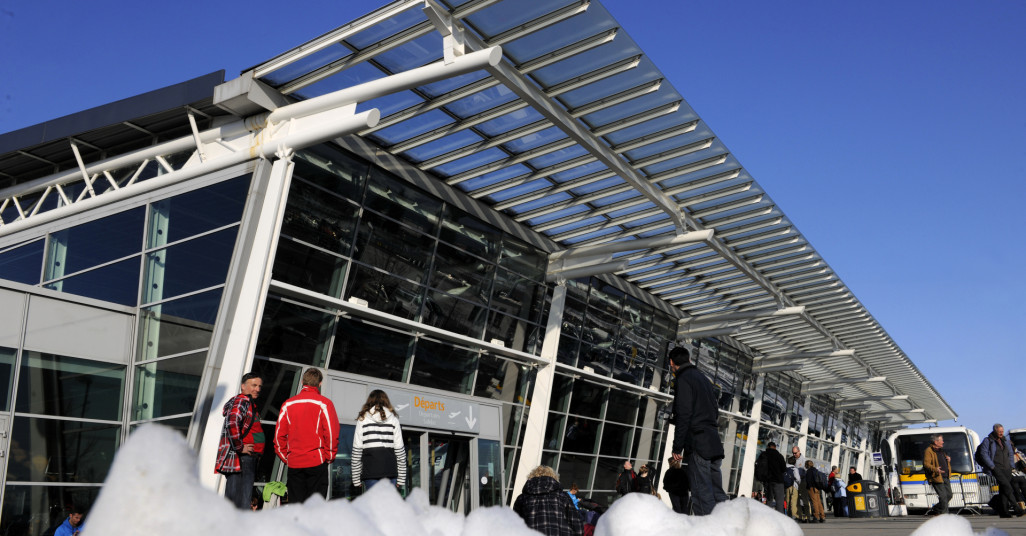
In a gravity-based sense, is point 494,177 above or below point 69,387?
above

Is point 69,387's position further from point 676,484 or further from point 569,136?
point 676,484

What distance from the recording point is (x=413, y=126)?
46.0 feet

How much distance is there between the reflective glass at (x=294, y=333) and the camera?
13297 millimetres

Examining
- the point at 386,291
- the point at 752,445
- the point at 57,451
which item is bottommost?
the point at 752,445

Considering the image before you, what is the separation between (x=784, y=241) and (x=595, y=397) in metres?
6.30

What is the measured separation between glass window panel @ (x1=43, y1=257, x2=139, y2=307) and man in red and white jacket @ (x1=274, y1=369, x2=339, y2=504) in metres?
6.06

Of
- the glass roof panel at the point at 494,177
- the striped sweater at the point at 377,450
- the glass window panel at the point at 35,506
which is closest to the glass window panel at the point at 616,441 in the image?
the glass roof panel at the point at 494,177

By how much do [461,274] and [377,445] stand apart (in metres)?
9.01

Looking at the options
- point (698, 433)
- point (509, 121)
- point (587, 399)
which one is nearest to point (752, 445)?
point (587, 399)

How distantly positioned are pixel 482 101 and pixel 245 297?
443 cm

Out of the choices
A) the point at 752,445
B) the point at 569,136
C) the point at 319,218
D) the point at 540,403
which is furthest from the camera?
the point at 752,445

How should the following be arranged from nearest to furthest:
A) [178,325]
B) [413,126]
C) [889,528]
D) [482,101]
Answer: [178,325] < [889,528] < [482,101] < [413,126]

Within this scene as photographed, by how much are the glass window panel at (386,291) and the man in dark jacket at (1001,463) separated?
37.0 ft

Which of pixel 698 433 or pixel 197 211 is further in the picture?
pixel 197 211
